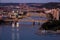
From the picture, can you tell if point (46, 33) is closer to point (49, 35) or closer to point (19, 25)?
point (49, 35)

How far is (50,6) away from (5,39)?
0.69 metres

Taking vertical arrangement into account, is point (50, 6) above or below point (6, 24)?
above

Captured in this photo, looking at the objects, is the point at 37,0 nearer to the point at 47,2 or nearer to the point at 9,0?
the point at 47,2

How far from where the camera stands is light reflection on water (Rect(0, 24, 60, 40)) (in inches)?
102

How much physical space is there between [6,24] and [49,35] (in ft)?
1.80

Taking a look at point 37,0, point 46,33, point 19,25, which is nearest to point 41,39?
point 46,33

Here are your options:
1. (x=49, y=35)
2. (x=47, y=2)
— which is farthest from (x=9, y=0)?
(x=49, y=35)

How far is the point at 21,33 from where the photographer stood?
8.57 feet

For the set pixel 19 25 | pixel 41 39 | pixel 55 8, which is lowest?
pixel 41 39

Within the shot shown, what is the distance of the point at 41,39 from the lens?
2.59 meters

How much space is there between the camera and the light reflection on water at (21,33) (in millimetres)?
2598

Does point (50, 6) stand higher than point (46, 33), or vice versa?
point (50, 6)

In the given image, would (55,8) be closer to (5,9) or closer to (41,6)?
(41,6)

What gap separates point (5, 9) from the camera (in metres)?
2.68
